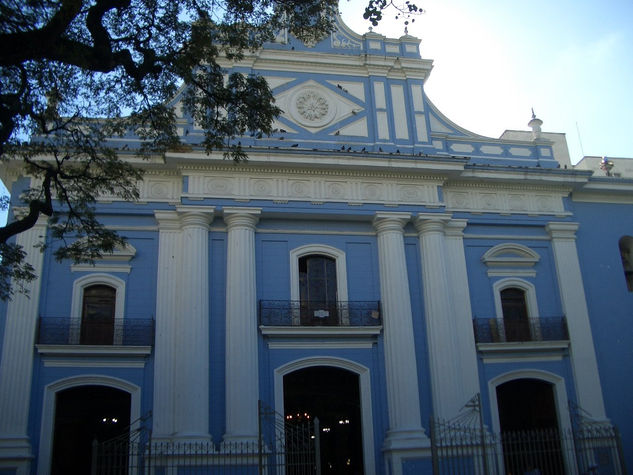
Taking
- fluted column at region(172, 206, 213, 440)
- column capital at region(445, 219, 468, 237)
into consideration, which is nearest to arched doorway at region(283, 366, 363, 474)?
fluted column at region(172, 206, 213, 440)

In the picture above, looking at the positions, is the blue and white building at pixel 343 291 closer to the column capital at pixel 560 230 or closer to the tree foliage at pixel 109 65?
the column capital at pixel 560 230

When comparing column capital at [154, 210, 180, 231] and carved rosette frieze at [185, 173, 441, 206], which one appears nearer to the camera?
column capital at [154, 210, 180, 231]

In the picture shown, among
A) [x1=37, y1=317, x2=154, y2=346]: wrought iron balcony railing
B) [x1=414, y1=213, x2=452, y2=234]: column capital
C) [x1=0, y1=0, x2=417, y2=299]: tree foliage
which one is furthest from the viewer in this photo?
[x1=414, y1=213, x2=452, y2=234]: column capital

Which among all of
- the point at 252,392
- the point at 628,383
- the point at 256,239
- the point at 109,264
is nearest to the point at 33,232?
the point at 109,264

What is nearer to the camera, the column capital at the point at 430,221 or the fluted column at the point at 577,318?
the fluted column at the point at 577,318

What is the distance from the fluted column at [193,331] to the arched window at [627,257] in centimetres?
1190

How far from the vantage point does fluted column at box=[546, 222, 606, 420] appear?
16.4 meters

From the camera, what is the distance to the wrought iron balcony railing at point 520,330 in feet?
54.2

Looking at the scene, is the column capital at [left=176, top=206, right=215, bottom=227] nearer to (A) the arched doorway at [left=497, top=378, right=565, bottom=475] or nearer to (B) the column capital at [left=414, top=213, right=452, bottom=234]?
(B) the column capital at [left=414, top=213, right=452, bottom=234]

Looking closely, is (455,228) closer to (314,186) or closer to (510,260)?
(510,260)

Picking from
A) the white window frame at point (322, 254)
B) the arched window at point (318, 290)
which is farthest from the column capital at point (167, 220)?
the arched window at point (318, 290)

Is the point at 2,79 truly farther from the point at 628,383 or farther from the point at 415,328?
the point at 628,383

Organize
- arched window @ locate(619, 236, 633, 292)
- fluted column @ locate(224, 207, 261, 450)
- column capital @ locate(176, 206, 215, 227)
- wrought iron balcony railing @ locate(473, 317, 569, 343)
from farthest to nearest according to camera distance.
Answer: arched window @ locate(619, 236, 633, 292) → wrought iron balcony railing @ locate(473, 317, 569, 343) → column capital @ locate(176, 206, 215, 227) → fluted column @ locate(224, 207, 261, 450)

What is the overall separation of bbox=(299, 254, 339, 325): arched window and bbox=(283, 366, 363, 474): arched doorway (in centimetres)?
202
